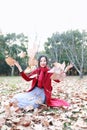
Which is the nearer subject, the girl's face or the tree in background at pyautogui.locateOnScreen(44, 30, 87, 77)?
the girl's face

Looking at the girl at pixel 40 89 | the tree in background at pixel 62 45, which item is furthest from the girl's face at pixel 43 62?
the tree in background at pixel 62 45

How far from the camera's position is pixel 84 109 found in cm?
514

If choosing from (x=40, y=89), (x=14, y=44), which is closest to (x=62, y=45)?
(x=14, y=44)

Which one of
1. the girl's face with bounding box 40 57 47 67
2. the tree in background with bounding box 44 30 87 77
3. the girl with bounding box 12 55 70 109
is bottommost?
the girl with bounding box 12 55 70 109

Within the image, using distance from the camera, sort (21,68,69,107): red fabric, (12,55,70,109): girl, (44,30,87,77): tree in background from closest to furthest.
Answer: (12,55,70,109): girl < (21,68,69,107): red fabric < (44,30,87,77): tree in background

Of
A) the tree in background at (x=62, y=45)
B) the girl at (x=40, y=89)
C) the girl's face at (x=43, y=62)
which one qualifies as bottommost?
the girl at (x=40, y=89)

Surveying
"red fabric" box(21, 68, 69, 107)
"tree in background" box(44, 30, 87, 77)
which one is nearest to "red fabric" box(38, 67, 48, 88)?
"red fabric" box(21, 68, 69, 107)

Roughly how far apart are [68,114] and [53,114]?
0.26 m

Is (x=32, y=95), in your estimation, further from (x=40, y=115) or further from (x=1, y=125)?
(x=1, y=125)

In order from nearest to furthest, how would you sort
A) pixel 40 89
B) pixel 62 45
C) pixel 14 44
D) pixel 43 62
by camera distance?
pixel 43 62
pixel 40 89
pixel 62 45
pixel 14 44

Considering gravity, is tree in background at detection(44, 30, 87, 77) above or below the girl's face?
above

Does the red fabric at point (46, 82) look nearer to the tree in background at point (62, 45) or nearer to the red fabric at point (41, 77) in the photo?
the red fabric at point (41, 77)

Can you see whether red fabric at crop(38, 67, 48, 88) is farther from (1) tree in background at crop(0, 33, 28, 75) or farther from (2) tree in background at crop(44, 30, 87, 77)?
(1) tree in background at crop(0, 33, 28, 75)

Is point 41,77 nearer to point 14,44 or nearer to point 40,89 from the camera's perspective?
point 40,89
